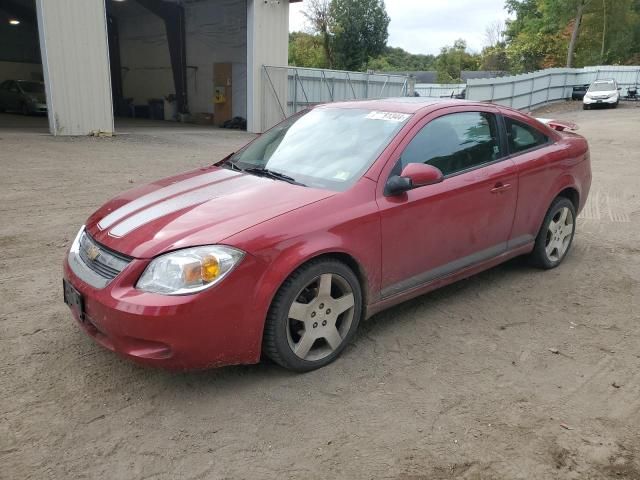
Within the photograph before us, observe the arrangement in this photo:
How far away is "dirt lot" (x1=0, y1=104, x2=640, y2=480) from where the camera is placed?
246 centimetres

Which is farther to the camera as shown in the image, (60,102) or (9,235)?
(60,102)

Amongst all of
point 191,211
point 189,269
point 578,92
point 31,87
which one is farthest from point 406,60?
point 189,269

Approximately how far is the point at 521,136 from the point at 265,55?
1532 cm

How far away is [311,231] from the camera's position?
304cm

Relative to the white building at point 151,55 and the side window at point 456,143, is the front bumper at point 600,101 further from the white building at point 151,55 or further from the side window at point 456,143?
the side window at point 456,143

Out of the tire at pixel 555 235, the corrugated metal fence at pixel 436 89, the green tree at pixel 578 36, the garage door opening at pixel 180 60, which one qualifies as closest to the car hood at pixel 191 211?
the tire at pixel 555 235

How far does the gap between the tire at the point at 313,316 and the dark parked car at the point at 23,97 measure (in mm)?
22286

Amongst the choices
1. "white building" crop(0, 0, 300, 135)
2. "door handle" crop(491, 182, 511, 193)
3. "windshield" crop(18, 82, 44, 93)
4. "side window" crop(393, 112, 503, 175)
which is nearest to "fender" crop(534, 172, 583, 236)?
"door handle" crop(491, 182, 511, 193)

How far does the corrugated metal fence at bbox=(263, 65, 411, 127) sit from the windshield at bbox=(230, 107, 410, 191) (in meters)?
14.8

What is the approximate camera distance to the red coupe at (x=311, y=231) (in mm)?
2760

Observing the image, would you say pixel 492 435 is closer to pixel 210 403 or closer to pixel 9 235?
pixel 210 403

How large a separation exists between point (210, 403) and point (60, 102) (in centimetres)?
1348

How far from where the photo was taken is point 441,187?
3.75m

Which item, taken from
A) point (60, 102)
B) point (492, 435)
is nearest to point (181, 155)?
point (60, 102)
